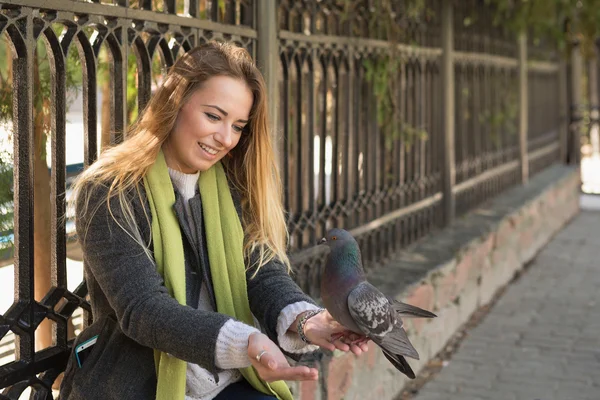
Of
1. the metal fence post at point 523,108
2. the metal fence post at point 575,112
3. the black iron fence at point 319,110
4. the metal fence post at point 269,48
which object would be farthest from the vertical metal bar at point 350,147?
the metal fence post at point 575,112

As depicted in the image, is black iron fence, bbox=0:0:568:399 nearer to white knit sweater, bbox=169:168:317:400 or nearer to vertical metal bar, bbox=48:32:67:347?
vertical metal bar, bbox=48:32:67:347

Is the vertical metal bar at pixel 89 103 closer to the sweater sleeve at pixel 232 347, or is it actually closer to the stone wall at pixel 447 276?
the sweater sleeve at pixel 232 347

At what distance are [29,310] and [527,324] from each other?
456 centimetres

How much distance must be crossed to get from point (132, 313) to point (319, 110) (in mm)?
2831

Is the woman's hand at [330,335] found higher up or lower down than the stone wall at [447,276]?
higher up

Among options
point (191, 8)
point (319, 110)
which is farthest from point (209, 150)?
point (319, 110)

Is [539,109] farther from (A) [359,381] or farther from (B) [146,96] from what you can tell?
(B) [146,96]

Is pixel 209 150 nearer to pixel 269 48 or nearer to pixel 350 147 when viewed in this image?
pixel 269 48

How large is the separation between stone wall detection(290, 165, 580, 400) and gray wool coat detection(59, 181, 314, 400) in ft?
4.27

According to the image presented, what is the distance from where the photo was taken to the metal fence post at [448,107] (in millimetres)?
7238

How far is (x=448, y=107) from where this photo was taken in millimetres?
7324

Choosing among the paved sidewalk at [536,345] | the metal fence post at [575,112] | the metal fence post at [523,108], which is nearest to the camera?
the paved sidewalk at [536,345]

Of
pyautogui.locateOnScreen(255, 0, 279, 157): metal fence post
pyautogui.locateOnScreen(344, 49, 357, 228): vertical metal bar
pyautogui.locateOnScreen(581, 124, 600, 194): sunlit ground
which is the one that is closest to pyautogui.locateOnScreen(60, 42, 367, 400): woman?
pyautogui.locateOnScreen(255, 0, 279, 157): metal fence post

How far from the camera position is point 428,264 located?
6.00 meters
